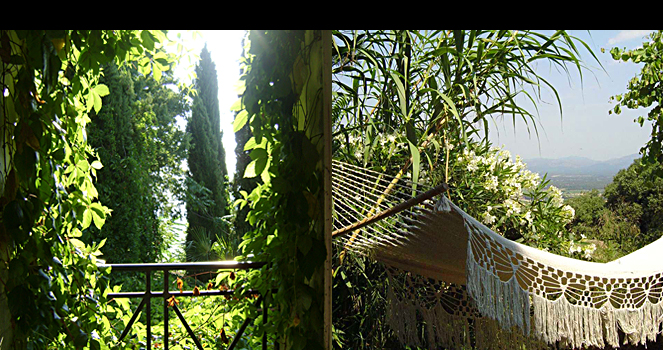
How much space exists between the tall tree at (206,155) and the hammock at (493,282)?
185 inches

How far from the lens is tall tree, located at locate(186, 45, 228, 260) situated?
A: 638 centimetres

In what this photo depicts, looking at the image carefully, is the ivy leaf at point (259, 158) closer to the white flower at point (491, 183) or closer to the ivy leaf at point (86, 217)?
the ivy leaf at point (86, 217)

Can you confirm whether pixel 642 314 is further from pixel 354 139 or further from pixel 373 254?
pixel 354 139

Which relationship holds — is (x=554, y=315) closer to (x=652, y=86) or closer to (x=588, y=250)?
(x=652, y=86)

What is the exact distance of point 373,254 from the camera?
190 centimetres

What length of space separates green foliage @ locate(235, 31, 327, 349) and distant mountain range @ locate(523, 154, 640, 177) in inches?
300

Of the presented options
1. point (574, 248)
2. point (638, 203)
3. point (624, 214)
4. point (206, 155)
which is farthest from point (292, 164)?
point (638, 203)

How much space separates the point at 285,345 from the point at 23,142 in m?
0.70

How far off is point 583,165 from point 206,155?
249 inches

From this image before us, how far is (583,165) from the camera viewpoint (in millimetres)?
8211


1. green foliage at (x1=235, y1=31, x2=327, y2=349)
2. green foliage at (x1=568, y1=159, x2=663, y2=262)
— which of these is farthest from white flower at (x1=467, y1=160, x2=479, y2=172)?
green foliage at (x1=568, y1=159, x2=663, y2=262)

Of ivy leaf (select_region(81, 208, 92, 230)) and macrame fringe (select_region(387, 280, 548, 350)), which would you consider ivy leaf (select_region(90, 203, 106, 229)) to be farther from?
macrame fringe (select_region(387, 280, 548, 350))

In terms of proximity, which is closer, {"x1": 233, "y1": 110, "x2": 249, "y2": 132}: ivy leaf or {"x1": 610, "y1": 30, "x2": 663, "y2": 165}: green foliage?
{"x1": 233, "y1": 110, "x2": 249, "y2": 132}: ivy leaf
